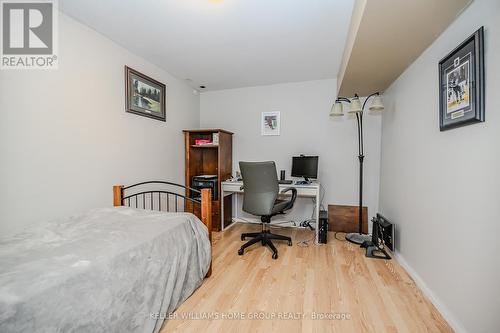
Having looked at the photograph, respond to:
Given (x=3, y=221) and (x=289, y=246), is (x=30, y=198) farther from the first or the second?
(x=289, y=246)

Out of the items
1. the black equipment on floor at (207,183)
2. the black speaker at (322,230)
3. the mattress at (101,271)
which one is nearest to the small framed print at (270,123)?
the black equipment on floor at (207,183)

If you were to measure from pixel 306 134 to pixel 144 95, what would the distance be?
2345 millimetres

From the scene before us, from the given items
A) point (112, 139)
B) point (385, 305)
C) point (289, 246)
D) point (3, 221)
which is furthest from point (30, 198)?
point (385, 305)

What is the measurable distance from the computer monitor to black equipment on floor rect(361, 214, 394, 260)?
97 cm

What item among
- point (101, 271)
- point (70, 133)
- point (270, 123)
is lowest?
point (101, 271)

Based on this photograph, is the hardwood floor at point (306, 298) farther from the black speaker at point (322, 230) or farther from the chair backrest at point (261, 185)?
the chair backrest at point (261, 185)

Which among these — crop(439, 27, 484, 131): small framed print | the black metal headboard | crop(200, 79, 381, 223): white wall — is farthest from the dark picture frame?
crop(439, 27, 484, 131): small framed print

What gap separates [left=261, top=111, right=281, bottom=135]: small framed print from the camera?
3.62 meters

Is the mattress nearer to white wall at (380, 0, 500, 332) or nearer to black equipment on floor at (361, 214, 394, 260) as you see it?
white wall at (380, 0, 500, 332)

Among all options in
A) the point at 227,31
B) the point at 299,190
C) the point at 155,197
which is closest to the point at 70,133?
the point at 155,197

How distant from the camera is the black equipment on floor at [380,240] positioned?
250 cm

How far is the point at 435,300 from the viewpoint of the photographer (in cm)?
165

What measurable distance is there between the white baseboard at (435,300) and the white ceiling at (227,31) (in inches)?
91.4

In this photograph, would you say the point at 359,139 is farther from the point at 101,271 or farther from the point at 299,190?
the point at 101,271
